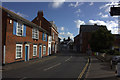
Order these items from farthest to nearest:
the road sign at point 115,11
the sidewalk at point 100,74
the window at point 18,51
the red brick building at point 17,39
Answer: the window at point 18,51
the red brick building at point 17,39
the sidewalk at point 100,74
the road sign at point 115,11

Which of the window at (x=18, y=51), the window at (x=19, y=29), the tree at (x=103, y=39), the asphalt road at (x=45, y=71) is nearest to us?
the asphalt road at (x=45, y=71)

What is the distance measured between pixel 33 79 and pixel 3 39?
7870 millimetres

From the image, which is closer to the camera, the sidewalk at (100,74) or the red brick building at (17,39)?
the sidewalk at (100,74)

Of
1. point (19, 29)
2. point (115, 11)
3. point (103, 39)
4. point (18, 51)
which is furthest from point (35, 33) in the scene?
point (103, 39)

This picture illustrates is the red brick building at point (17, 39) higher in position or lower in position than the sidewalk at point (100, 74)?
higher

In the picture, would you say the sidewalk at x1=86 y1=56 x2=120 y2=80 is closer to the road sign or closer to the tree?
the road sign

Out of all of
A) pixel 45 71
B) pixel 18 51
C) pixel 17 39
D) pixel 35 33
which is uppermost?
pixel 35 33

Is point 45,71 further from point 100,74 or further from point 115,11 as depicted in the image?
point 115,11

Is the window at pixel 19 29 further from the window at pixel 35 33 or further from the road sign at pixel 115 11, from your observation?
the road sign at pixel 115 11

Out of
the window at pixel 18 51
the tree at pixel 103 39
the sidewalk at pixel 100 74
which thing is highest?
the tree at pixel 103 39

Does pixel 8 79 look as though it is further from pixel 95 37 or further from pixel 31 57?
pixel 95 37

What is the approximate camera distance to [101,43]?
3444cm

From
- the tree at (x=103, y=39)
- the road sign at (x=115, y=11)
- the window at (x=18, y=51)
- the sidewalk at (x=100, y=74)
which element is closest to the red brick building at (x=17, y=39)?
the window at (x=18, y=51)

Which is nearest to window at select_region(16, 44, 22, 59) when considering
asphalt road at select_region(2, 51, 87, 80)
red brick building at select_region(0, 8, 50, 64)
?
red brick building at select_region(0, 8, 50, 64)
